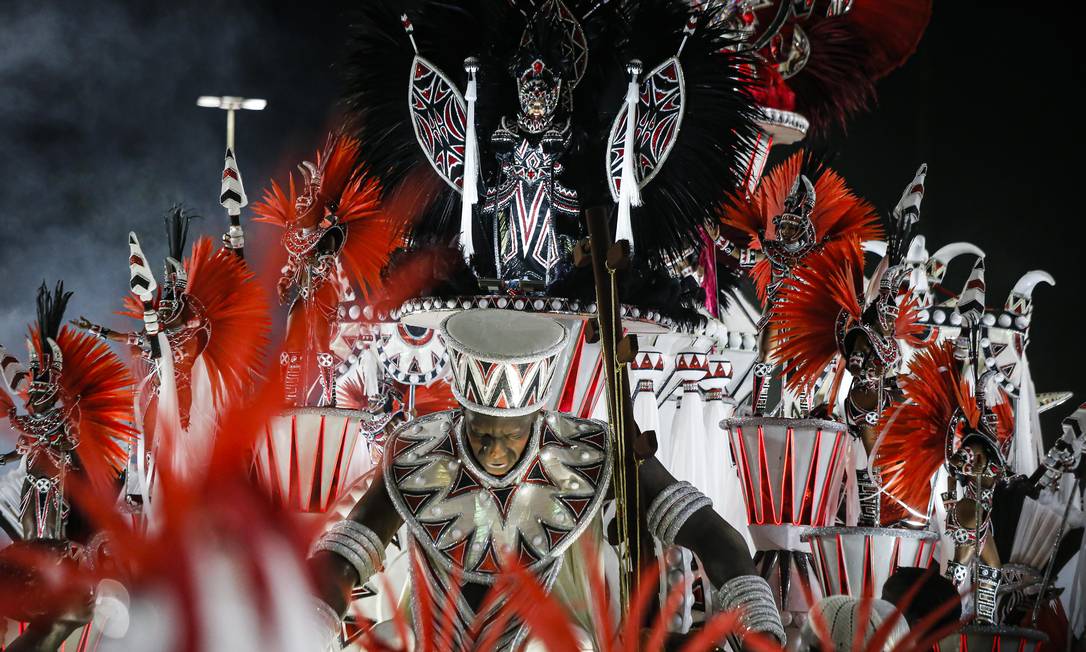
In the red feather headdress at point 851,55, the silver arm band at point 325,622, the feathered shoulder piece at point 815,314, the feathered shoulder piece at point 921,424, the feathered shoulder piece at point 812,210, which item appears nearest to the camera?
the silver arm band at point 325,622

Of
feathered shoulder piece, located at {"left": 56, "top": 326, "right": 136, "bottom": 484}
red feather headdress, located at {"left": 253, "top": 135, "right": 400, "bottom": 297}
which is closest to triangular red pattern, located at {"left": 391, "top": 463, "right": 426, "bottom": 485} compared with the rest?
red feather headdress, located at {"left": 253, "top": 135, "right": 400, "bottom": 297}

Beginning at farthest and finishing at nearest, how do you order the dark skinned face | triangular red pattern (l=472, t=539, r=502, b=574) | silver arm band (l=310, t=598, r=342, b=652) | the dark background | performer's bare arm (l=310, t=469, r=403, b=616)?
the dark background → the dark skinned face → triangular red pattern (l=472, t=539, r=502, b=574) → performer's bare arm (l=310, t=469, r=403, b=616) → silver arm band (l=310, t=598, r=342, b=652)

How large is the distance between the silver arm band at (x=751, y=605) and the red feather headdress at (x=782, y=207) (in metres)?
2.50

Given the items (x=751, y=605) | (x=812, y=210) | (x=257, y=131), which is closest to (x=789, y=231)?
(x=812, y=210)

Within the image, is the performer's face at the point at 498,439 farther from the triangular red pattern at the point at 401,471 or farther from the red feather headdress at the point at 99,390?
the red feather headdress at the point at 99,390

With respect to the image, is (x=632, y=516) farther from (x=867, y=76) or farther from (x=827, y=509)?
Answer: (x=867, y=76)

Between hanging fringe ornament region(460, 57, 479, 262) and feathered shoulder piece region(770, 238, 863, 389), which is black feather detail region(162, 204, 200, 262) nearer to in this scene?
hanging fringe ornament region(460, 57, 479, 262)

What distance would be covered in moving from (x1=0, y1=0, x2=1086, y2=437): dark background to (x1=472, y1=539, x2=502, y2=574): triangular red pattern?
2985 mm

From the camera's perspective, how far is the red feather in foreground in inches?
176

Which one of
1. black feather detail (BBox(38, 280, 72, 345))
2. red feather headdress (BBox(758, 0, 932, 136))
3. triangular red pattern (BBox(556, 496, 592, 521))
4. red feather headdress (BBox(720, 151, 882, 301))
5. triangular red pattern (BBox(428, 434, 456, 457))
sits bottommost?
triangular red pattern (BBox(556, 496, 592, 521))

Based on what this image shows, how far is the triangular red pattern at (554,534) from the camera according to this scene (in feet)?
9.10

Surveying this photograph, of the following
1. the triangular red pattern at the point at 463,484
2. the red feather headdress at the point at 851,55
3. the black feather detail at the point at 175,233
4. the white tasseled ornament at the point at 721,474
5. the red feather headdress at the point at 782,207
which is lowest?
the white tasseled ornament at the point at 721,474

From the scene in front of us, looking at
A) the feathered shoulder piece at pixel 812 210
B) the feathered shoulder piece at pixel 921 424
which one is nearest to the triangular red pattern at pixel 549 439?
the feathered shoulder piece at pixel 921 424

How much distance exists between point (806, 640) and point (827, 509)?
5.30 feet
